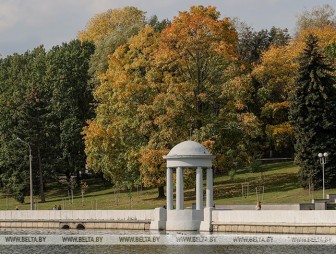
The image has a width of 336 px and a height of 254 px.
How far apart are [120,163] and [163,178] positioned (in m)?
6.43

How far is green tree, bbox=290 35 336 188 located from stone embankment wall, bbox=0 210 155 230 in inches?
661

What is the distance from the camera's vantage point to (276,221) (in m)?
55.1

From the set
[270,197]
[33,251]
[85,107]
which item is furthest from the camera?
[85,107]

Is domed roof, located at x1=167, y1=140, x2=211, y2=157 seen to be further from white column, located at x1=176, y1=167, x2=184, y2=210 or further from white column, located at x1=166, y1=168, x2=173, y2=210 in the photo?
white column, located at x1=166, y1=168, x2=173, y2=210

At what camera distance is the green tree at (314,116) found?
74125mm

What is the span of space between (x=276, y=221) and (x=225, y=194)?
2374cm

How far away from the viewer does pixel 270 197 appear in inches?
2926

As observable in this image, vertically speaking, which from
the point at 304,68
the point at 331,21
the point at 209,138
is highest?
the point at 331,21

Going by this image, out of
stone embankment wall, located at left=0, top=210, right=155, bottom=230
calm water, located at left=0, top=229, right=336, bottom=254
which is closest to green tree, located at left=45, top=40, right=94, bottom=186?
stone embankment wall, located at left=0, top=210, right=155, bottom=230

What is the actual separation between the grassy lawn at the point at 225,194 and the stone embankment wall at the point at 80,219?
1090 centimetres

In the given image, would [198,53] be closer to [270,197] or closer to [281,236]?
[270,197]

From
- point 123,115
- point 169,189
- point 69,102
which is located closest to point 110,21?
point 69,102

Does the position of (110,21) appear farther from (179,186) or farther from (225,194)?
(179,186)

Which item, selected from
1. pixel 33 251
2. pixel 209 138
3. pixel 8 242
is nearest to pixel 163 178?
pixel 209 138
